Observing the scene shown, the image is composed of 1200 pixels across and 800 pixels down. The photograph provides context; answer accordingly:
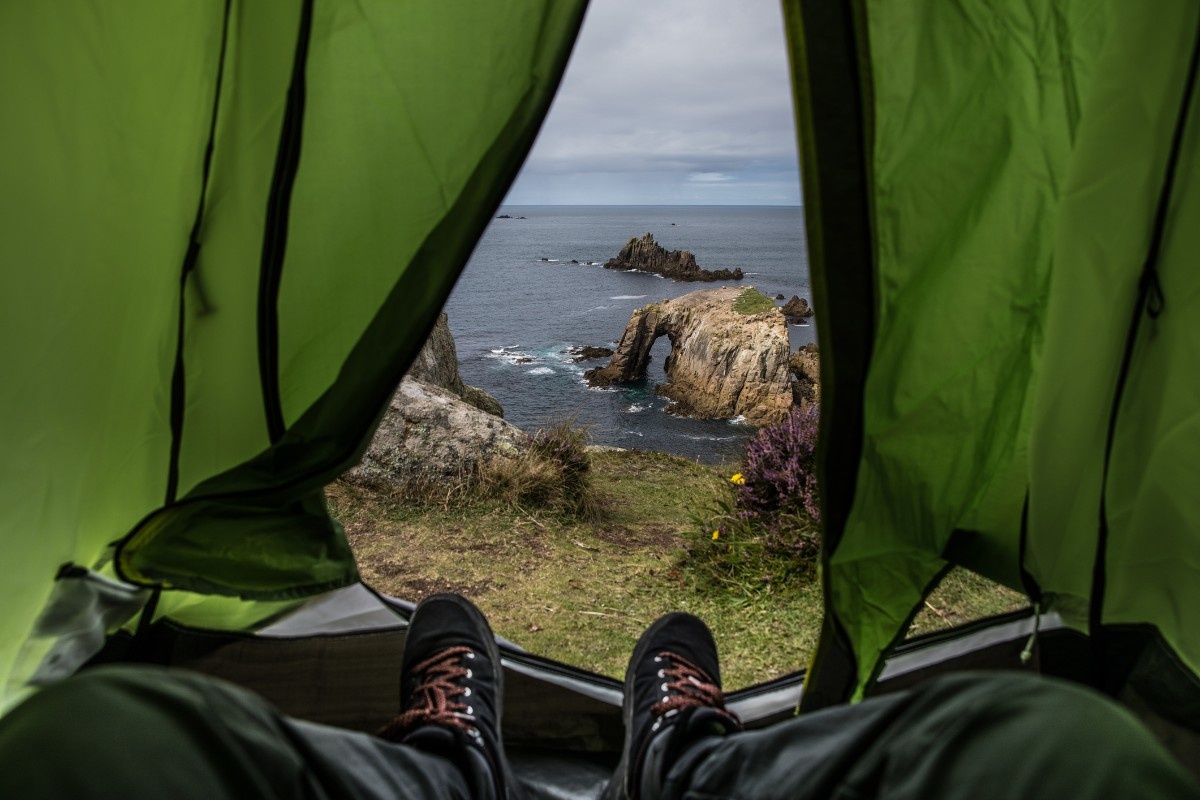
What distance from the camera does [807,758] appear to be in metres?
1.01

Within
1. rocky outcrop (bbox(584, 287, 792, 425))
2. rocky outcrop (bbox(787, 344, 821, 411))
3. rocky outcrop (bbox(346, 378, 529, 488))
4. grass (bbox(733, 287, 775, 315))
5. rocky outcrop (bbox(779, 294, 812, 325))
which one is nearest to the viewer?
rocky outcrop (bbox(346, 378, 529, 488))

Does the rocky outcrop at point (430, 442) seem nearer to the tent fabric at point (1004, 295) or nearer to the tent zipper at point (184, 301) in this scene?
the tent zipper at point (184, 301)

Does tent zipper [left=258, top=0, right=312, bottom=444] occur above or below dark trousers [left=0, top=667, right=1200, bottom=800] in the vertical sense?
above

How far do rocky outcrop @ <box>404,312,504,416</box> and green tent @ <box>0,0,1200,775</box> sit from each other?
4531 mm

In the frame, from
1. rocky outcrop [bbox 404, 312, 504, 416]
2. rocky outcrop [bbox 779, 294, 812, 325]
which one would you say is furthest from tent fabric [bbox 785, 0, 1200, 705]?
rocky outcrop [bbox 779, 294, 812, 325]

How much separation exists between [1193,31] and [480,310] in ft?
154

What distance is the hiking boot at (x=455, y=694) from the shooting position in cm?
135

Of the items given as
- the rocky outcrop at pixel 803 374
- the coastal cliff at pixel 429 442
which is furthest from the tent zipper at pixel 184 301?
the rocky outcrop at pixel 803 374

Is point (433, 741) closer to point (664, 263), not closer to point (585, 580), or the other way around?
point (585, 580)

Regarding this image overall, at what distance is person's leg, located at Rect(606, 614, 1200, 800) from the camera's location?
740 millimetres

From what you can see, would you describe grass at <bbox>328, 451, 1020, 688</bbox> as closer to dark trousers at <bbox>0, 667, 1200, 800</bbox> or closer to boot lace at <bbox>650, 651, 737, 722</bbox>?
boot lace at <bbox>650, 651, 737, 722</bbox>

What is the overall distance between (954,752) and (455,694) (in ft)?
3.19

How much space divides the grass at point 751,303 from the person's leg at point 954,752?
14.7 metres

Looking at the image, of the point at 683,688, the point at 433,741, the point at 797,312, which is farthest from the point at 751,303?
the point at 797,312
